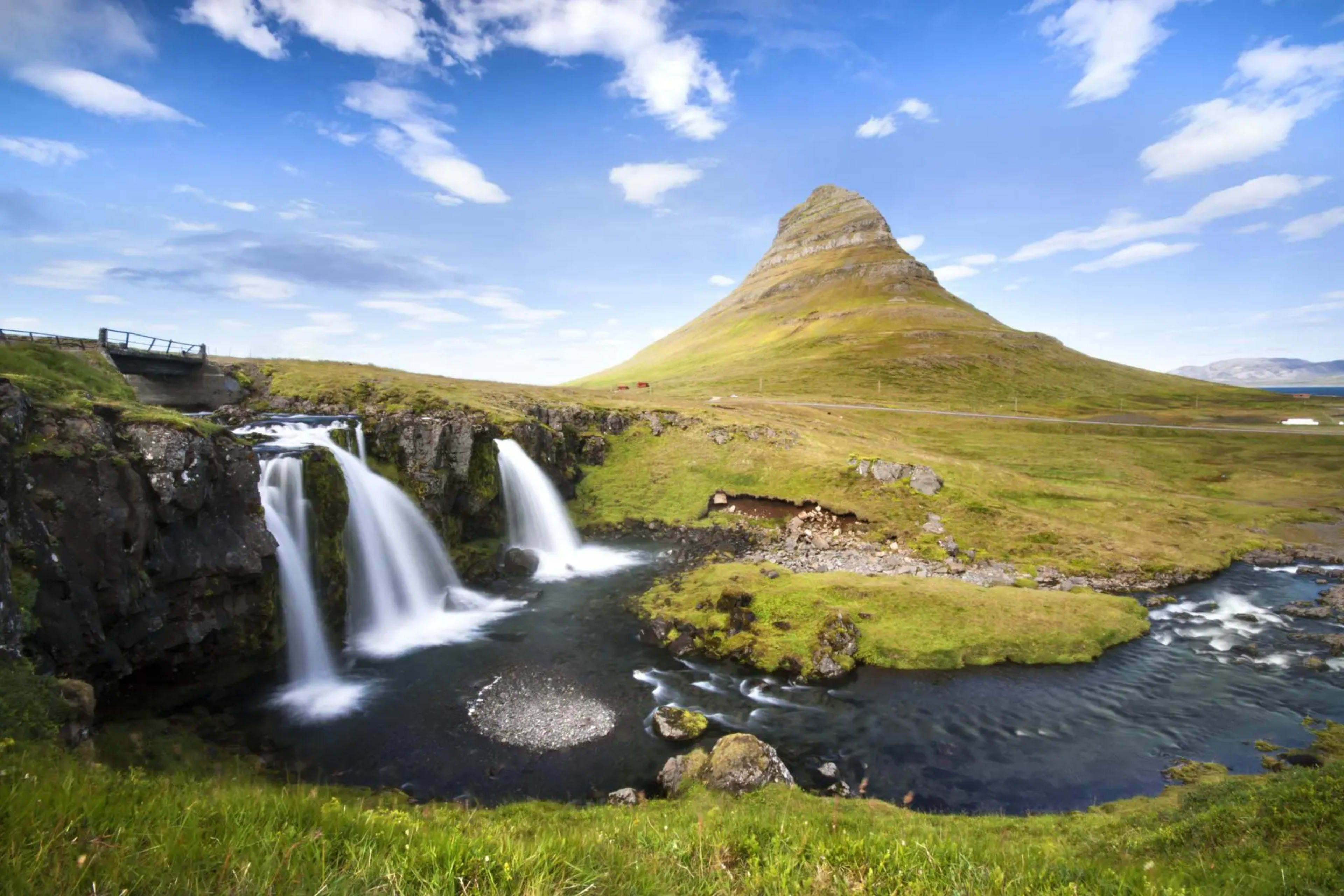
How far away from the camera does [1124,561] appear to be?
39.2 meters

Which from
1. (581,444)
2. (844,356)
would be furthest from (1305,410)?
(581,444)

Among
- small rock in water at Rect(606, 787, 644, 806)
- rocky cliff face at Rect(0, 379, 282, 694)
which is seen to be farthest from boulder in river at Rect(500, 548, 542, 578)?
small rock in water at Rect(606, 787, 644, 806)

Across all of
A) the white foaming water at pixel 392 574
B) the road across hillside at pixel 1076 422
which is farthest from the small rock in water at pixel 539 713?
the road across hillside at pixel 1076 422

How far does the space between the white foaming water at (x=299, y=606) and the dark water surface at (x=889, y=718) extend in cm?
118

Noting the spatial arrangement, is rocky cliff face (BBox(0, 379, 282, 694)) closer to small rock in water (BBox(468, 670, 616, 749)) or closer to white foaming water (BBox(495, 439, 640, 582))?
small rock in water (BBox(468, 670, 616, 749))

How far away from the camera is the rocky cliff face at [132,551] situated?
663 inches

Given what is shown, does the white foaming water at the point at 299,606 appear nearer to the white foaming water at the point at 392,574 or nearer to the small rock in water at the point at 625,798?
the white foaming water at the point at 392,574

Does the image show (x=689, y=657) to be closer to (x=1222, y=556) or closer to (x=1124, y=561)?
(x=1124, y=561)

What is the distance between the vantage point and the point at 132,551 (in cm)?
1967

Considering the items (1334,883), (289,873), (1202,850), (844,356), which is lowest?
(1202,850)

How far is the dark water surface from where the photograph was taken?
60.4 feet

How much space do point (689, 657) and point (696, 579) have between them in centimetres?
875

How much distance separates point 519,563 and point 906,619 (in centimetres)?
2545

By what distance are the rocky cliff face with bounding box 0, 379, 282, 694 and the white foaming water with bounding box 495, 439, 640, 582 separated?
18.4m
